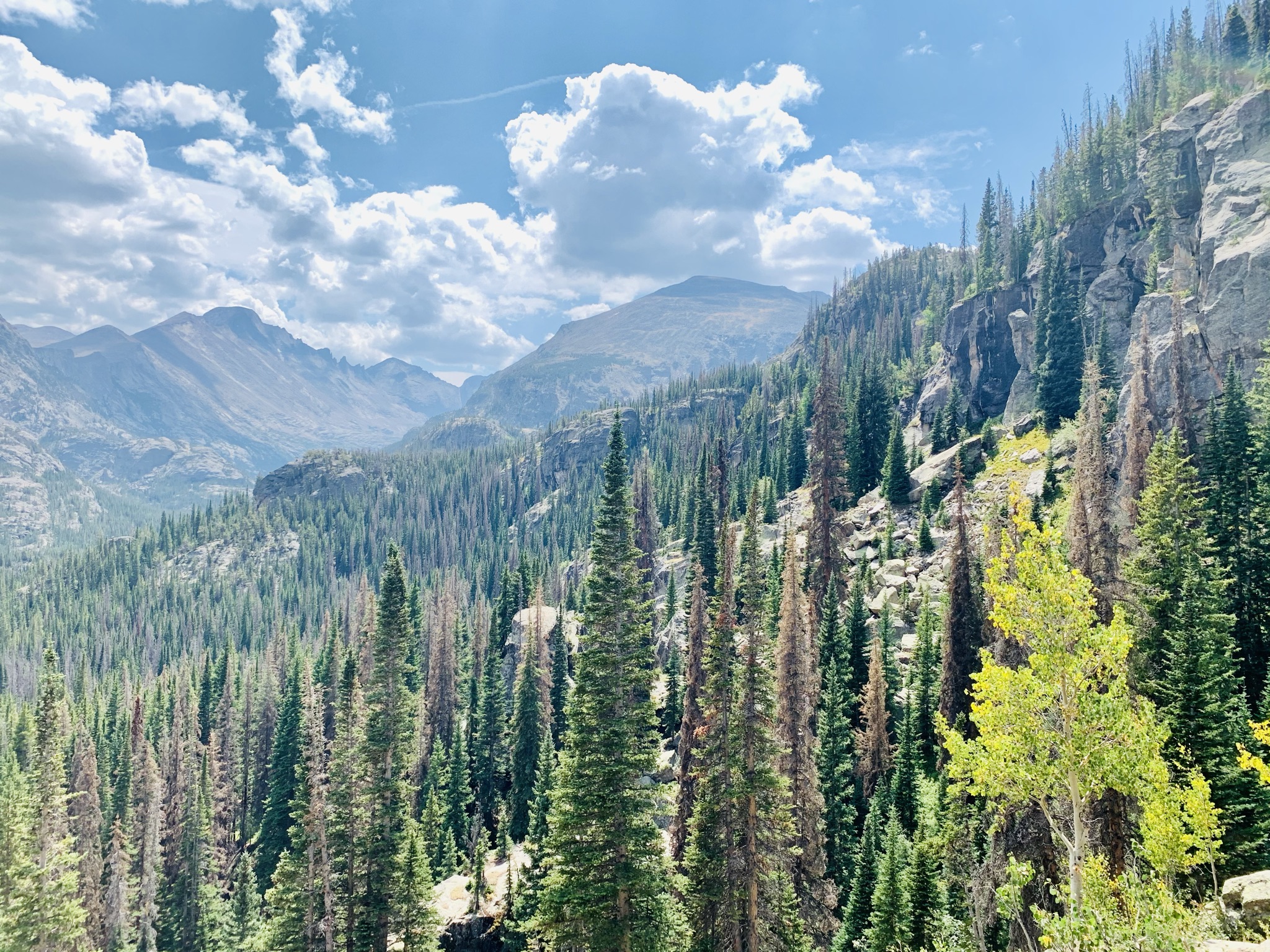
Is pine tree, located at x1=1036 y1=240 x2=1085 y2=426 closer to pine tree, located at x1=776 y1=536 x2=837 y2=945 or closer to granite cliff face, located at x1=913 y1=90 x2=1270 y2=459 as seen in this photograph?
granite cliff face, located at x1=913 y1=90 x2=1270 y2=459

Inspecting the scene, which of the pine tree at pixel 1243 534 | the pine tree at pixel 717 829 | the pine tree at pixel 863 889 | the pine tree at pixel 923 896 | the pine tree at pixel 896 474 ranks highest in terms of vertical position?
the pine tree at pixel 896 474

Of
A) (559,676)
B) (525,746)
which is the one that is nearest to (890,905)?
(525,746)

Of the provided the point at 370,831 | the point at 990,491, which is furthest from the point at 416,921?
the point at 990,491

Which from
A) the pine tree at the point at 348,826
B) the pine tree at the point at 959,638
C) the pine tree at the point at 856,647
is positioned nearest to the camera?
the pine tree at the point at 348,826

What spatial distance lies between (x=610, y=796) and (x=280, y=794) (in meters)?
56.2

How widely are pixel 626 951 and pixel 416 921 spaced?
19.9 metres

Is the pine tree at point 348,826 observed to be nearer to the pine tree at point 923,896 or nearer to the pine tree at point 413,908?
the pine tree at point 413,908

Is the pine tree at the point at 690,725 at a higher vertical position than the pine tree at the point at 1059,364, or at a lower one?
lower

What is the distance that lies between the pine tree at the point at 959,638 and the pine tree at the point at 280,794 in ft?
174

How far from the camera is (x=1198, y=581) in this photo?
28.2 meters

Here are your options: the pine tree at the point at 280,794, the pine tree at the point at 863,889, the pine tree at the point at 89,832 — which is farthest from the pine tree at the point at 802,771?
the pine tree at the point at 89,832

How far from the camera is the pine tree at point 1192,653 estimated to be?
2430cm

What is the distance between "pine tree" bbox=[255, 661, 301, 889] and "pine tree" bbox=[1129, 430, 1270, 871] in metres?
62.4

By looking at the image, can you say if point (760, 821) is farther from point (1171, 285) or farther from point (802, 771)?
point (1171, 285)
